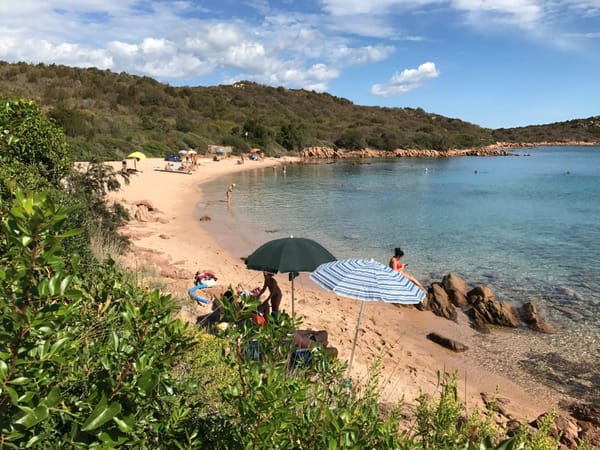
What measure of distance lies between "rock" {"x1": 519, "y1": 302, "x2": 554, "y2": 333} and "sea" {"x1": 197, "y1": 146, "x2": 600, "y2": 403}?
0.79ft

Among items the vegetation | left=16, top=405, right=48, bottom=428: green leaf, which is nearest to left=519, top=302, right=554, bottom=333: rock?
the vegetation

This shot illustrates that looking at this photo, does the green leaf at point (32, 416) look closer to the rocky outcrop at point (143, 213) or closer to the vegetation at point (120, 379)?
the vegetation at point (120, 379)

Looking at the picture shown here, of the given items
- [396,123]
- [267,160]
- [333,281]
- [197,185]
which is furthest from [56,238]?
[396,123]

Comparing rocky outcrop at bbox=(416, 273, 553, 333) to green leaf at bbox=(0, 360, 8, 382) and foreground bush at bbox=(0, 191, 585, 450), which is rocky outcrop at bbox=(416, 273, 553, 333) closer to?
foreground bush at bbox=(0, 191, 585, 450)

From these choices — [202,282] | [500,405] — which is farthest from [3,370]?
[202,282]

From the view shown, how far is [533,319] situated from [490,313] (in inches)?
33.9

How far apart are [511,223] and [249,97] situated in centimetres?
8075

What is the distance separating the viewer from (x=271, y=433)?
5.80 feet

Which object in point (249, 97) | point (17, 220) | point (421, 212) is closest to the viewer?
point (17, 220)

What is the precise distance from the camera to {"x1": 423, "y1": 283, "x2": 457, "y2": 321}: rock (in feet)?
33.3

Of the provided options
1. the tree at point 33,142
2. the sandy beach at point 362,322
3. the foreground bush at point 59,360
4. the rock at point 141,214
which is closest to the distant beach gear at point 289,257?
the sandy beach at point 362,322

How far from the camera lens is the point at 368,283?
5570 millimetres

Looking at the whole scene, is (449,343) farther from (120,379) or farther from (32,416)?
(32,416)

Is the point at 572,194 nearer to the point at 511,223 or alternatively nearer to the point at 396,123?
the point at 511,223
